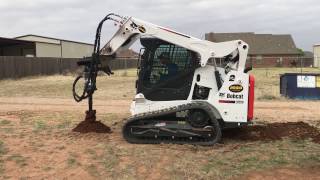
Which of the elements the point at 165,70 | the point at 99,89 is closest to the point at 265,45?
the point at 99,89

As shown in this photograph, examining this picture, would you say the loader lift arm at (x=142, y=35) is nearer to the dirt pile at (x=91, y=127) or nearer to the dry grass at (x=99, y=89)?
the dirt pile at (x=91, y=127)

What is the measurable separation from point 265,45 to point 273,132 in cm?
8088

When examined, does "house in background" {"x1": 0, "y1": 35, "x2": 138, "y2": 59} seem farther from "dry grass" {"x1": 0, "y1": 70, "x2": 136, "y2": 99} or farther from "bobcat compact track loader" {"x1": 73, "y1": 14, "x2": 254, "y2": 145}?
"bobcat compact track loader" {"x1": 73, "y1": 14, "x2": 254, "y2": 145}

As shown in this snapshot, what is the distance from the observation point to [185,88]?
10.6 m

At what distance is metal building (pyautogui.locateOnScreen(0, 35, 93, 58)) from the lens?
5548cm

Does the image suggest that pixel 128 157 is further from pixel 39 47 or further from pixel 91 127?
pixel 39 47

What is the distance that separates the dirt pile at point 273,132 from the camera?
1094 centimetres

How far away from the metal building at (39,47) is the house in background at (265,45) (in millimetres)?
25280

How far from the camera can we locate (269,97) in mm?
21156

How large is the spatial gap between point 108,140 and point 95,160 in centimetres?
184

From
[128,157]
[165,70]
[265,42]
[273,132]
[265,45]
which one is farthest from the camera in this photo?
[265,42]

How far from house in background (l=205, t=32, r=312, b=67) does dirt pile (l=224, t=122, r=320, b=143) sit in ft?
238

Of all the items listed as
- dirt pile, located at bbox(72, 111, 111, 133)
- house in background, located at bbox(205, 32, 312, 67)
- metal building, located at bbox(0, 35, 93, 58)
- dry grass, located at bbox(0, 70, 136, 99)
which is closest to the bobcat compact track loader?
dirt pile, located at bbox(72, 111, 111, 133)

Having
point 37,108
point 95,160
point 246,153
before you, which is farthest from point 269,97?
point 95,160
